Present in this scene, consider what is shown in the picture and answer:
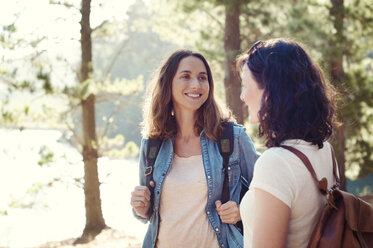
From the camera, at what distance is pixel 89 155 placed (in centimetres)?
766

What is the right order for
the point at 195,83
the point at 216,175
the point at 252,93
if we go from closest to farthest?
the point at 252,93 → the point at 216,175 → the point at 195,83

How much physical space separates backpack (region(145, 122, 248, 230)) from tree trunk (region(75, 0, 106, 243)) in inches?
205

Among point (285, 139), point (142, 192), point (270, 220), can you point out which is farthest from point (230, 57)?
point (270, 220)

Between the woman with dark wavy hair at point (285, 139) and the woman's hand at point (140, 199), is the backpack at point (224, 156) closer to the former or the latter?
the woman's hand at point (140, 199)

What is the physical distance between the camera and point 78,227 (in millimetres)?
12875

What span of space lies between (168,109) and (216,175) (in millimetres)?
596

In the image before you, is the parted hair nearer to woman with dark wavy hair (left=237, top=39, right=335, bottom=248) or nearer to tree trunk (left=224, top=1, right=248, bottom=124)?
woman with dark wavy hair (left=237, top=39, right=335, bottom=248)

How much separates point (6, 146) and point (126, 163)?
22.5 m

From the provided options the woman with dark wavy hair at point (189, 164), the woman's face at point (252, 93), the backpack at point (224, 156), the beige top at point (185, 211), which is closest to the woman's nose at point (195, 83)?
the woman with dark wavy hair at point (189, 164)

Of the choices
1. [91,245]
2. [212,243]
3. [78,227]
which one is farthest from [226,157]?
[78,227]

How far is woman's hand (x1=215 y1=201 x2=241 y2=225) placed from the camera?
1938 millimetres

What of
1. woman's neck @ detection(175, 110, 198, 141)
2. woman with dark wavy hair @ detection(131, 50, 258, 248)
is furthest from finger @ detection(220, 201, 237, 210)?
woman's neck @ detection(175, 110, 198, 141)

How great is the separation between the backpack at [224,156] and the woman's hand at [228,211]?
0.06 metres

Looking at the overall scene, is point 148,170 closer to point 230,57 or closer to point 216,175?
point 216,175
